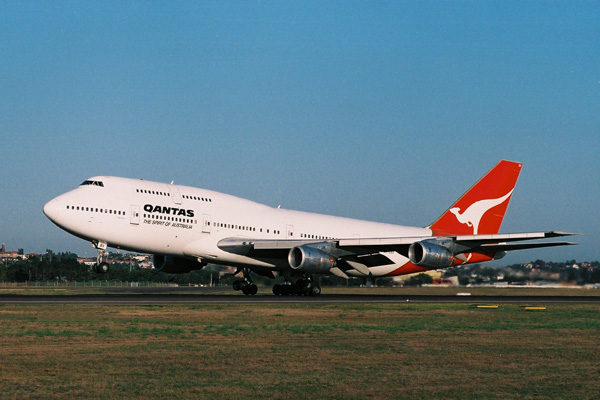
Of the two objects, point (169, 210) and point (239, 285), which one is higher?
point (169, 210)

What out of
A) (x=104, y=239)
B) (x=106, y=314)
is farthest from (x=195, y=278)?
(x=106, y=314)

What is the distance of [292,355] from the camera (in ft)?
56.5

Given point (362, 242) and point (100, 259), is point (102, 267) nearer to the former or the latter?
point (100, 259)

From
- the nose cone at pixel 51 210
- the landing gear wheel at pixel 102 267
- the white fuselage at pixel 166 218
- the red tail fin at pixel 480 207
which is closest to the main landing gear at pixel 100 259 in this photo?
the landing gear wheel at pixel 102 267

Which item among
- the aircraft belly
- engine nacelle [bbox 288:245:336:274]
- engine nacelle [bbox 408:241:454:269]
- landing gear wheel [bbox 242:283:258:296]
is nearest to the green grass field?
engine nacelle [bbox 288:245:336:274]

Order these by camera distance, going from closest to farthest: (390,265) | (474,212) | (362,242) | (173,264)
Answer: (362,242), (173,264), (390,265), (474,212)

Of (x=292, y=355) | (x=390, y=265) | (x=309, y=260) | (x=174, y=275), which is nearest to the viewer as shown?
(x=292, y=355)

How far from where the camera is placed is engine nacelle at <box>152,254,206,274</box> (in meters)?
46.4

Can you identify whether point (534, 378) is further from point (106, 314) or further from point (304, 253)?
point (304, 253)

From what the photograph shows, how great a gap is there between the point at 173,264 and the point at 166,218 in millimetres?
5710

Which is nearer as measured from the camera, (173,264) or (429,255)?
(429,255)

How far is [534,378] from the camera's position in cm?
1433

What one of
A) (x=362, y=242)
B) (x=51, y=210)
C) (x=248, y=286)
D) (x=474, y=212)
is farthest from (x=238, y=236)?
(x=474, y=212)

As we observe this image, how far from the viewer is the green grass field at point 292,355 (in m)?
12.9
